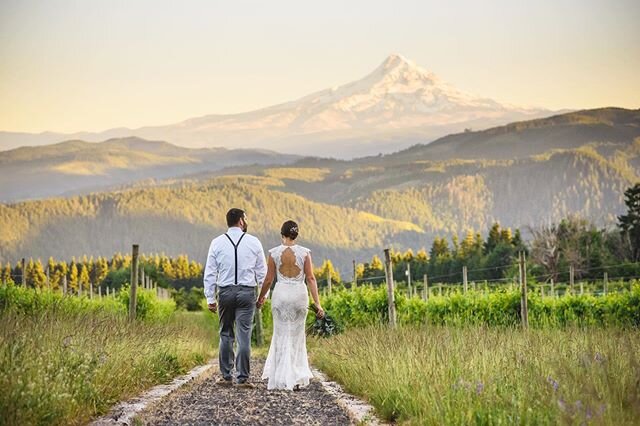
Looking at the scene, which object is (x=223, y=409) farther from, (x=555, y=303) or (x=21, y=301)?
(x=555, y=303)

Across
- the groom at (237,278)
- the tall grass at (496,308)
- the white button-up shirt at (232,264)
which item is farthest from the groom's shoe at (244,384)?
the tall grass at (496,308)

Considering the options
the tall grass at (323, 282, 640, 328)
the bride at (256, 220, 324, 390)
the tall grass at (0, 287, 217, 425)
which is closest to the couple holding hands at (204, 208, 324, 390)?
the bride at (256, 220, 324, 390)

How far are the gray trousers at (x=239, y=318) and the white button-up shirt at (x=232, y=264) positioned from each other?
125 millimetres

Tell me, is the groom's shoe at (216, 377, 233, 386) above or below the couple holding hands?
below

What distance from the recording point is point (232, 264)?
13203 millimetres

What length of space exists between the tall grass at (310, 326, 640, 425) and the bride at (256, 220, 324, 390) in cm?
75

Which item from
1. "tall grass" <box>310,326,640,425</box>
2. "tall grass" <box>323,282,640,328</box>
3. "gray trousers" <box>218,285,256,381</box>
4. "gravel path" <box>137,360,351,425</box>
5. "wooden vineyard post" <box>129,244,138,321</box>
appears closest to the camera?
"tall grass" <box>310,326,640,425</box>

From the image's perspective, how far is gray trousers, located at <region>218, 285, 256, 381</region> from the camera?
13180mm

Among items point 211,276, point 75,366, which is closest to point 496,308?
point 211,276

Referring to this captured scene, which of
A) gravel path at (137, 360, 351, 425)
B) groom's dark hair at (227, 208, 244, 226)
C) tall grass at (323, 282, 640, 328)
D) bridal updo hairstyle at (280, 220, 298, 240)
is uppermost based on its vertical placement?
groom's dark hair at (227, 208, 244, 226)

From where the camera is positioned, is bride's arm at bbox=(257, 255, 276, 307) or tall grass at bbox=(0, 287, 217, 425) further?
bride's arm at bbox=(257, 255, 276, 307)

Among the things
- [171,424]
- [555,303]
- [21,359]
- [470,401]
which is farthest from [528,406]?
[555,303]

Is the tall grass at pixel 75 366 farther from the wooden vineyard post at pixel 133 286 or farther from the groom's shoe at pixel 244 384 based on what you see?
the wooden vineyard post at pixel 133 286

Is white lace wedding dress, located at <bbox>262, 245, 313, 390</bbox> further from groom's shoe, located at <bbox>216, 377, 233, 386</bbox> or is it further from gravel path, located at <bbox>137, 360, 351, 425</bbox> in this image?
groom's shoe, located at <bbox>216, 377, 233, 386</bbox>
